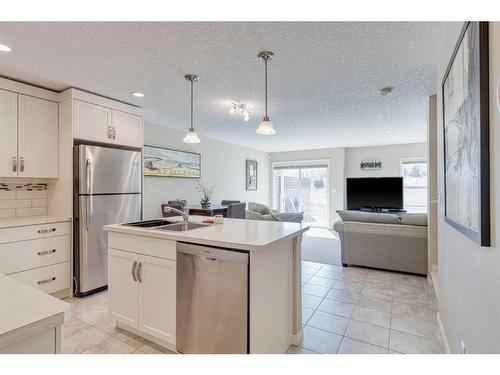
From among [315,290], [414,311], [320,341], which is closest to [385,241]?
[414,311]

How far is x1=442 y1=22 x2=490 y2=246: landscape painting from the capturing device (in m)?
0.97

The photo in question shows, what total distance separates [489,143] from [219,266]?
1453 mm

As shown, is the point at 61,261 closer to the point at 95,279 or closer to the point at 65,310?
the point at 95,279

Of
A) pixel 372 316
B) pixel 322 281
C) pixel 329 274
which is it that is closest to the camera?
pixel 372 316

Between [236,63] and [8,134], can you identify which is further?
[8,134]

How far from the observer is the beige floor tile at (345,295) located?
2805 mm

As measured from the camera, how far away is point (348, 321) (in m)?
2.35

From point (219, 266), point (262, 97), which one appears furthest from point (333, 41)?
point (219, 266)

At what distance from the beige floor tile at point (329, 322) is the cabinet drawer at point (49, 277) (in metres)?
2.67

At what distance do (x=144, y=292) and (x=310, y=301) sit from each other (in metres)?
1.75

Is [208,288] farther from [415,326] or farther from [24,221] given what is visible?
[24,221]

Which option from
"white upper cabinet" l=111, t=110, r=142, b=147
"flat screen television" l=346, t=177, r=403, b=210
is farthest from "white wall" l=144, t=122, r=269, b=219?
"flat screen television" l=346, t=177, r=403, b=210

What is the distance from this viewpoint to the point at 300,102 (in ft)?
11.2

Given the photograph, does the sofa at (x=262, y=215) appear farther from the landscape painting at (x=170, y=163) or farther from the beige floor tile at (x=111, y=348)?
A: the beige floor tile at (x=111, y=348)
